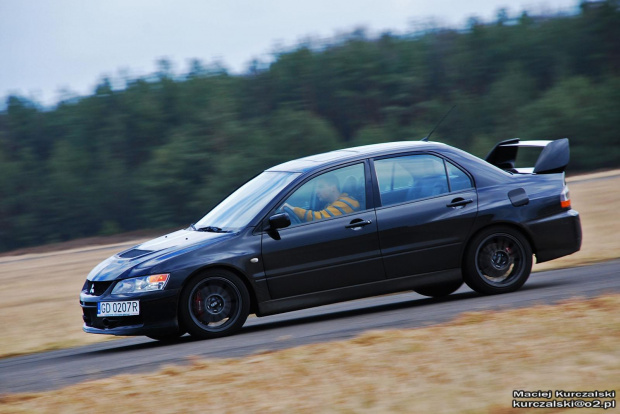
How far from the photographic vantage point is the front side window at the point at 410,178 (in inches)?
337

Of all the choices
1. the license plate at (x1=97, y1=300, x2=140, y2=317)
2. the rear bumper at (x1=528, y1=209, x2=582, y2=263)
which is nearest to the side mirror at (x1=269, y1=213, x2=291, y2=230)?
the license plate at (x1=97, y1=300, x2=140, y2=317)

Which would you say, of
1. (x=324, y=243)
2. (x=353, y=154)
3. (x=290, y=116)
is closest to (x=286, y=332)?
(x=324, y=243)

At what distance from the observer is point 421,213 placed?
28.0 feet

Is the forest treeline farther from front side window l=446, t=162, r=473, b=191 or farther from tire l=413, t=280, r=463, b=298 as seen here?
front side window l=446, t=162, r=473, b=191

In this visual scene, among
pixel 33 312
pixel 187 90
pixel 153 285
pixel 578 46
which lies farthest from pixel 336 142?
pixel 153 285

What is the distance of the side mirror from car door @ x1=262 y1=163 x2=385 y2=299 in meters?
0.11

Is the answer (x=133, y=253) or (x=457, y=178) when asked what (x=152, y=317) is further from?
(x=457, y=178)

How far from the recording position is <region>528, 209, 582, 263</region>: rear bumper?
8.87 meters

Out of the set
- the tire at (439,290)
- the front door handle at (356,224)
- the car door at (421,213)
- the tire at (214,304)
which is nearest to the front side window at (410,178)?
the car door at (421,213)

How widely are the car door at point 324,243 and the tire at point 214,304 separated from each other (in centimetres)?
32

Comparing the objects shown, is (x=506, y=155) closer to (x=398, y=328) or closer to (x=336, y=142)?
(x=398, y=328)

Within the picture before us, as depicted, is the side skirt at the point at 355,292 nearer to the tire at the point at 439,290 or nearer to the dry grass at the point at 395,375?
the tire at the point at 439,290

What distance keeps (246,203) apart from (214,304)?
3.82 feet

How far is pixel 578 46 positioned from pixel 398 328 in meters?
70.3
